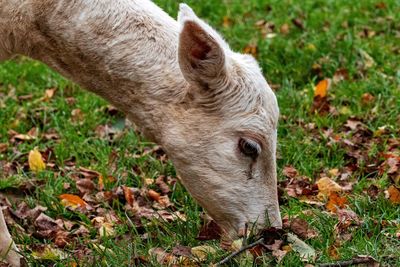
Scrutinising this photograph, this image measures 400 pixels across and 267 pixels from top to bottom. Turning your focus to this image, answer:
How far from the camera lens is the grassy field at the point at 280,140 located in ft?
18.5

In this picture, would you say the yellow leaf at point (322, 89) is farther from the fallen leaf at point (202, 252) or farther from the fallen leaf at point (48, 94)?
the fallen leaf at point (202, 252)

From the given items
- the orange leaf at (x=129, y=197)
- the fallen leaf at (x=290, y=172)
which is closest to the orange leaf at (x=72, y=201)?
the orange leaf at (x=129, y=197)

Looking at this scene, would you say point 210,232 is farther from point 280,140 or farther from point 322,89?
point 322,89

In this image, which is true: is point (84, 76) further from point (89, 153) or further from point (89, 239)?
point (89, 153)

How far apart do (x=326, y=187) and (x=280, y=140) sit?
1031 mm

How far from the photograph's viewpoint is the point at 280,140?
7.45 metres

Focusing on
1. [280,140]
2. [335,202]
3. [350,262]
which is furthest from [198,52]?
[280,140]

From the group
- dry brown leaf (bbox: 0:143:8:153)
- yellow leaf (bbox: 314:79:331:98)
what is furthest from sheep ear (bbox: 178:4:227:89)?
yellow leaf (bbox: 314:79:331:98)

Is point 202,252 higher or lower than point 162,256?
higher

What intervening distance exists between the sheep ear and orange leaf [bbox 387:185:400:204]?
162 cm

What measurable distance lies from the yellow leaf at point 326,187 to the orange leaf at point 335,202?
0.10 meters

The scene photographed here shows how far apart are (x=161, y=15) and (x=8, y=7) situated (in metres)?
0.93

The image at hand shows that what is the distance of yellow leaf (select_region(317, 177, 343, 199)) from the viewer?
253 inches

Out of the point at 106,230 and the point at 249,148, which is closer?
the point at 249,148
